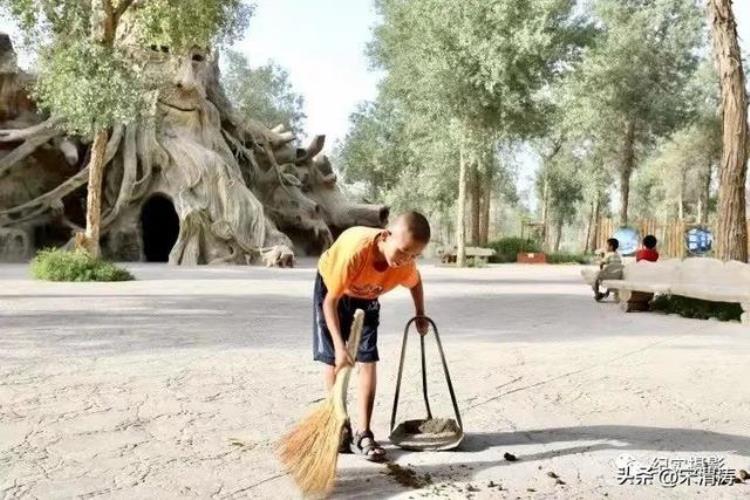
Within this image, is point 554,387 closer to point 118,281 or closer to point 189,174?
point 118,281

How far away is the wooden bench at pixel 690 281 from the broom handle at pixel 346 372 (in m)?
7.74

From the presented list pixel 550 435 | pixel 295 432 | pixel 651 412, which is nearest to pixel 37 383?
pixel 295 432

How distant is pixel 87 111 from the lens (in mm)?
13469

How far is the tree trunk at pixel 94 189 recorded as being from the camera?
14.8 metres

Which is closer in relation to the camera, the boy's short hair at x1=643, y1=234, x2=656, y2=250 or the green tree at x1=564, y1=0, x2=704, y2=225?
the boy's short hair at x1=643, y1=234, x2=656, y2=250

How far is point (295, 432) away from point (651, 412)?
95.5 inches

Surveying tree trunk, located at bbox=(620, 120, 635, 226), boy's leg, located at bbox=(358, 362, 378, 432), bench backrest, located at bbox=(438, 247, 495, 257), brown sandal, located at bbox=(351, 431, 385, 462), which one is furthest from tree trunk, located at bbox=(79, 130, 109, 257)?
tree trunk, located at bbox=(620, 120, 635, 226)

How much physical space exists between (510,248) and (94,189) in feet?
64.3

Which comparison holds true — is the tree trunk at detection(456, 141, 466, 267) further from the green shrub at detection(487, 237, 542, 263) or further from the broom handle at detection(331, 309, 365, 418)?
the broom handle at detection(331, 309, 365, 418)

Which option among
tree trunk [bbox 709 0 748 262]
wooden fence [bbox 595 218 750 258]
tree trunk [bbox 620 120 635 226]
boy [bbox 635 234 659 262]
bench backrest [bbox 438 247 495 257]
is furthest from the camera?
tree trunk [bbox 620 120 635 226]

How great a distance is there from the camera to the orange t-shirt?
371cm

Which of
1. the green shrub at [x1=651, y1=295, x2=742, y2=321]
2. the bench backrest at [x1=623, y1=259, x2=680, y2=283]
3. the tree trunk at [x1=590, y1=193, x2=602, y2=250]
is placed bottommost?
the green shrub at [x1=651, y1=295, x2=742, y2=321]

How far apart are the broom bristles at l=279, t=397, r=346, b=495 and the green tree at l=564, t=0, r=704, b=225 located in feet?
93.1

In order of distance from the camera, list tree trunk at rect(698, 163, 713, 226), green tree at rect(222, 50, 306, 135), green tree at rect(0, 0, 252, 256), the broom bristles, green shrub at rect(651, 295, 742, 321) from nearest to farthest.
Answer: the broom bristles < green shrub at rect(651, 295, 742, 321) < green tree at rect(0, 0, 252, 256) < tree trunk at rect(698, 163, 713, 226) < green tree at rect(222, 50, 306, 135)
